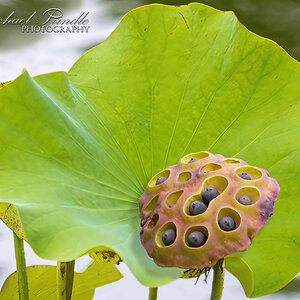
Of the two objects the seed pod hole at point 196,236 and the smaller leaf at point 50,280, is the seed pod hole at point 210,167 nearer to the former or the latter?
the seed pod hole at point 196,236

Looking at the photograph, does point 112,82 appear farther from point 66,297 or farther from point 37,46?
point 37,46

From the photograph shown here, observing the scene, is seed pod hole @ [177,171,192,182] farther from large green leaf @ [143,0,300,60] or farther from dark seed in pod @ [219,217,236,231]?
large green leaf @ [143,0,300,60]

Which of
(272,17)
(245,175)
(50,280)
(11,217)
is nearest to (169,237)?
(245,175)

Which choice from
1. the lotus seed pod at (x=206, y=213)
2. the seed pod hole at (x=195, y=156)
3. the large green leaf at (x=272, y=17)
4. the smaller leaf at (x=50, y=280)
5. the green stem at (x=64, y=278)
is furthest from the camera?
the large green leaf at (x=272, y=17)

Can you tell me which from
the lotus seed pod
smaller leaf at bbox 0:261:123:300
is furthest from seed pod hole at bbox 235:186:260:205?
smaller leaf at bbox 0:261:123:300

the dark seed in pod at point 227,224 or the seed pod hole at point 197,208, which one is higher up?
the seed pod hole at point 197,208

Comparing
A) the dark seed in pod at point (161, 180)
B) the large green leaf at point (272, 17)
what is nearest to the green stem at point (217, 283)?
the dark seed in pod at point (161, 180)

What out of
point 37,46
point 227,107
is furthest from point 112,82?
point 37,46
